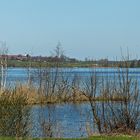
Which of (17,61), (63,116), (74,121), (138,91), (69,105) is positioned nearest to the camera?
(138,91)

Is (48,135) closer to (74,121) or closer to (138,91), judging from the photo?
(138,91)

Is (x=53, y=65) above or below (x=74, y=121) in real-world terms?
above

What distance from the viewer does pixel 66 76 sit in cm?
3941

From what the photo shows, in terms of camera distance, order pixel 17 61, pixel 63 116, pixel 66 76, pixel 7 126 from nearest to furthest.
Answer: pixel 7 126
pixel 63 116
pixel 66 76
pixel 17 61

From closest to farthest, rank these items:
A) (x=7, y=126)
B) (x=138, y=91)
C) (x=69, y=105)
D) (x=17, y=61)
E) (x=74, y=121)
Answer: (x=7, y=126) → (x=138, y=91) → (x=74, y=121) → (x=69, y=105) → (x=17, y=61)

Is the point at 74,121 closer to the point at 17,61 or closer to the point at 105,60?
the point at 105,60

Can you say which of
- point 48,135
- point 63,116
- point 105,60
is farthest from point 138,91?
point 63,116

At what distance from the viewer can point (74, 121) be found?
25.0 meters

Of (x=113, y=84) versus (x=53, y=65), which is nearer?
(x=113, y=84)

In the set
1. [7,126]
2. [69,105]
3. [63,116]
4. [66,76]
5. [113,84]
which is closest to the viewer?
[7,126]

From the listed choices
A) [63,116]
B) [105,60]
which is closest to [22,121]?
[105,60]

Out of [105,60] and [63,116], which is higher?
[105,60]

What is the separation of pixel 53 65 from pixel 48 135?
22.7 m

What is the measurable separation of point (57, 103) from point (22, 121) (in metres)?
21.3
